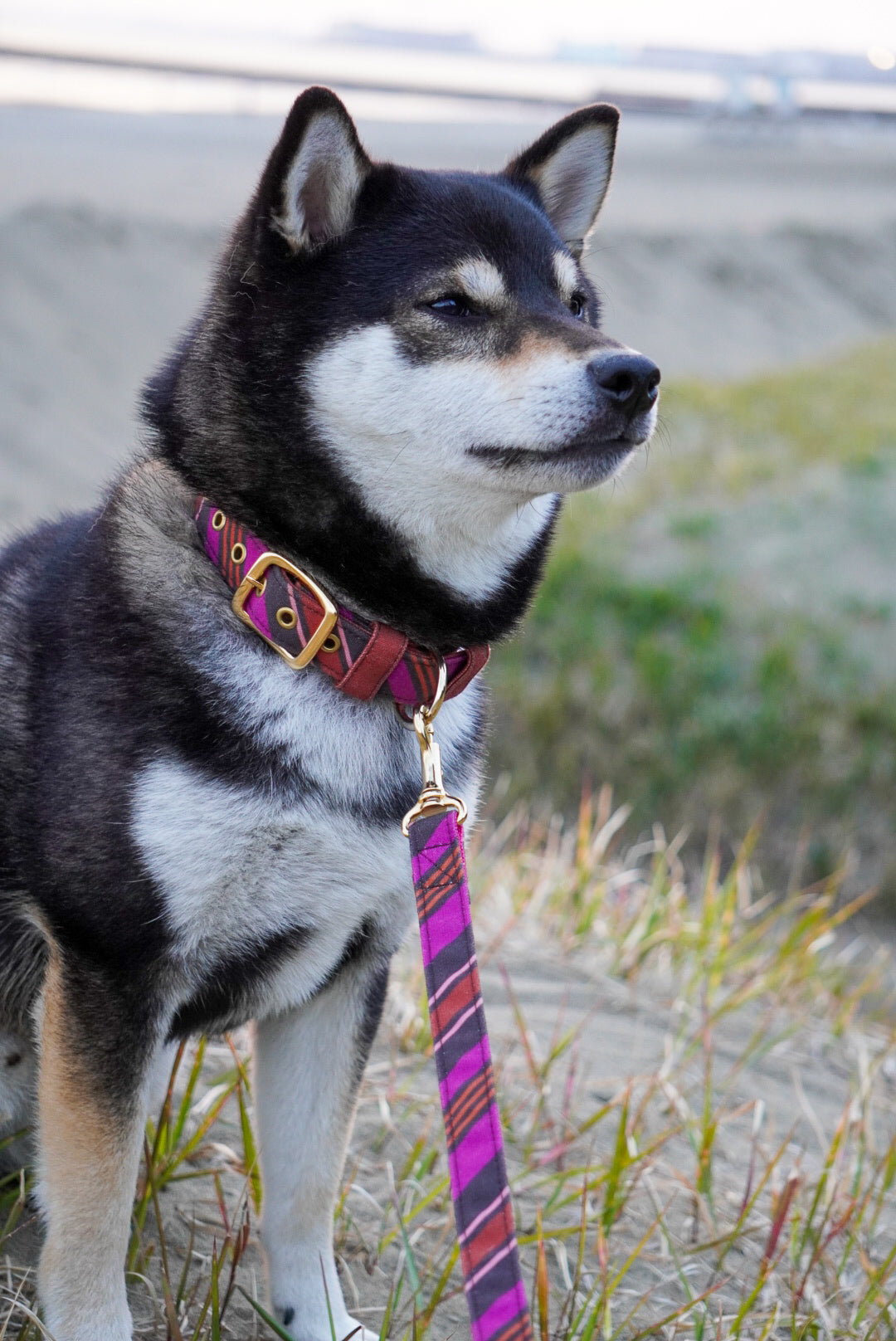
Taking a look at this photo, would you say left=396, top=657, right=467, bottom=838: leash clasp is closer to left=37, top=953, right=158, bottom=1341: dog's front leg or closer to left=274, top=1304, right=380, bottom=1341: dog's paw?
left=37, top=953, right=158, bottom=1341: dog's front leg

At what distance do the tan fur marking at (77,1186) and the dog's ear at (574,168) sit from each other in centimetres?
176

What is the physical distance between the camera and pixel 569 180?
2623 mm

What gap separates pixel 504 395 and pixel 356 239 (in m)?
0.39

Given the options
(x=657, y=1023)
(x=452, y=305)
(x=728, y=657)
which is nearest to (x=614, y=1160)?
(x=657, y=1023)

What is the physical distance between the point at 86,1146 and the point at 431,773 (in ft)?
2.47

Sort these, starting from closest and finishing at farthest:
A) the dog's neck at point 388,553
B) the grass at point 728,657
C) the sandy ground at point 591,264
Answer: the dog's neck at point 388,553 → the sandy ground at point 591,264 → the grass at point 728,657

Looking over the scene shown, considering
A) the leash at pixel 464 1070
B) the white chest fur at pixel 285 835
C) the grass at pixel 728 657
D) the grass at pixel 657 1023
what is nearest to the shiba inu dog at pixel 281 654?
the white chest fur at pixel 285 835

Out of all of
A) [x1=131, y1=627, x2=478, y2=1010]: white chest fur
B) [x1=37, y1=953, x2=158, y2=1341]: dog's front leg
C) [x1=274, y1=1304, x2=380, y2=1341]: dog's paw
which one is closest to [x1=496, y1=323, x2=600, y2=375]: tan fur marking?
[x1=131, y1=627, x2=478, y2=1010]: white chest fur

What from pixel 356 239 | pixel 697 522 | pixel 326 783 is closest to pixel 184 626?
pixel 326 783

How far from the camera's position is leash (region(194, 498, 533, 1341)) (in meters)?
1.58

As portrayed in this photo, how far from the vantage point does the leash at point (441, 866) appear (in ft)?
5.17

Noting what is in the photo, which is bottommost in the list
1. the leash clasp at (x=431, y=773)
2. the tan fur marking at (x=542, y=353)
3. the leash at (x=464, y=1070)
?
the leash at (x=464, y=1070)

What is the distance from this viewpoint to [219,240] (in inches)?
251

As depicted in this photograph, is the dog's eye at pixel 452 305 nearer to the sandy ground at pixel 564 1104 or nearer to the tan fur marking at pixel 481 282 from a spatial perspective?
the tan fur marking at pixel 481 282
